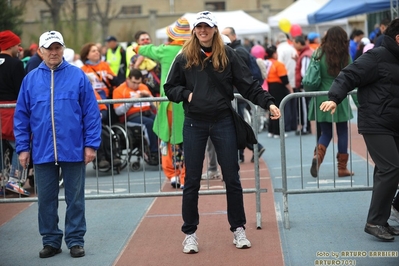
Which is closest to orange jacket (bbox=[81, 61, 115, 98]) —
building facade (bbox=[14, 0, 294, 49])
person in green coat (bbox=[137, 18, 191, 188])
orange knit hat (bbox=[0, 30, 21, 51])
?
orange knit hat (bbox=[0, 30, 21, 51])

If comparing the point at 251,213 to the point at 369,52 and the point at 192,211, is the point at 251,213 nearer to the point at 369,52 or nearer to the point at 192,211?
the point at 192,211

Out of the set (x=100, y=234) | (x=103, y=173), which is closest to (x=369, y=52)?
(x=100, y=234)

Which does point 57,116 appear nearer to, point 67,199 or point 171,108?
point 67,199

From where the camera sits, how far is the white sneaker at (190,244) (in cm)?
675

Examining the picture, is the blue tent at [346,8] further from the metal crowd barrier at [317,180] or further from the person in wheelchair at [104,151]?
the person in wheelchair at [104,151]

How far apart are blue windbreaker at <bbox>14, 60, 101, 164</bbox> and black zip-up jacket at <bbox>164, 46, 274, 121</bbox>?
0.74 metres

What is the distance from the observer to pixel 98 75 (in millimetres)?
12500

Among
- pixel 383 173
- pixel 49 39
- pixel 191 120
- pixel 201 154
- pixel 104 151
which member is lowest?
pixel 104 151

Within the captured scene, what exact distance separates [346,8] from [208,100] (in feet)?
46.1

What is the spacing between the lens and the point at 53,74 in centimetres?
670

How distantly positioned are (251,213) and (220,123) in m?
2.00

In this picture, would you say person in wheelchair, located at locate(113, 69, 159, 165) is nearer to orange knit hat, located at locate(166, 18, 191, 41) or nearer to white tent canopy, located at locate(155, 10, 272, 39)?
orange knit hat, located at locate(166, 18, 191, 41)

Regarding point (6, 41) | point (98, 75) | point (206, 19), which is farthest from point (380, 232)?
point (98, 75)

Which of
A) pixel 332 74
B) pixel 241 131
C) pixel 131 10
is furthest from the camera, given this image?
pixel 131 10
